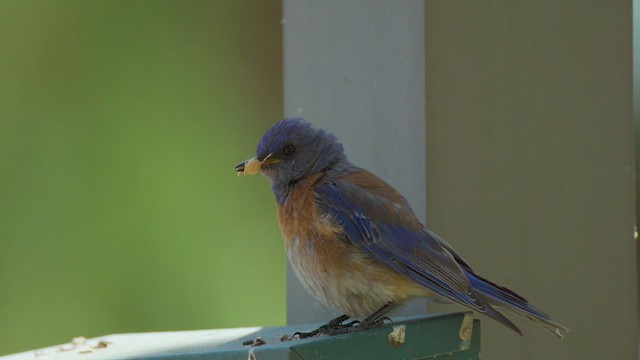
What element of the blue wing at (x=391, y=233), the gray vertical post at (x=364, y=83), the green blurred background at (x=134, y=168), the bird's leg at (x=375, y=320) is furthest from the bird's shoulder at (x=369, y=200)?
the green blurred background at (x=134, y=168)

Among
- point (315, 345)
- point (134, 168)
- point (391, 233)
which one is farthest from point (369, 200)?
point (134, 168)

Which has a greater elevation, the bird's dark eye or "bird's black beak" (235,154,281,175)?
the bird's dark eye

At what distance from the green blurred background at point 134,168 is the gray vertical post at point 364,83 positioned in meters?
1.88

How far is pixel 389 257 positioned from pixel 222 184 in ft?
8.40

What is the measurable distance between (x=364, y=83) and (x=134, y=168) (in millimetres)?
2408

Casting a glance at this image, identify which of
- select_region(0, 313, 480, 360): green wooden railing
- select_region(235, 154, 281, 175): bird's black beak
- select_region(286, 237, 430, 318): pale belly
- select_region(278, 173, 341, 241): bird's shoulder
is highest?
select_region(235, 154, 281, 175): bird's black beak

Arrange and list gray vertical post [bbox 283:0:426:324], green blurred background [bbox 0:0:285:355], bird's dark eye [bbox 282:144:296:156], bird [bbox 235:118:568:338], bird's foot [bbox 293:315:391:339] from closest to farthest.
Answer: bird's foot [bbox 293:315:391:339] → bird [bbox 235:118:568:338] → gray vertical post [bbox 283:0:426:324] → bird's dark eye [bbox 282:144:296:156] → green blurred background [bbox 0:0:285:355]

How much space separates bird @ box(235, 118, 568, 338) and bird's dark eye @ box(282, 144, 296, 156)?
168 mm

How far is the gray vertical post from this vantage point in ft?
9.42

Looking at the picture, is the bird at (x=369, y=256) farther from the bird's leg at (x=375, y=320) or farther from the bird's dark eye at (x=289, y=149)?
the bird's dark eye at (x=289, y=149)

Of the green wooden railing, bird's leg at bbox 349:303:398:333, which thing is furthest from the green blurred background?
bird's leg at bbox 349:303:398:333

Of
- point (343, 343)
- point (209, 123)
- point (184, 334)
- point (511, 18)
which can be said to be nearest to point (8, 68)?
point (209, 123)

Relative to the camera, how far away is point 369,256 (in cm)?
272

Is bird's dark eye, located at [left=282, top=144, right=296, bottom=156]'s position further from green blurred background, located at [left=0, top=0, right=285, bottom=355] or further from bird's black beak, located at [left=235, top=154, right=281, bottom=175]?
green blurred background, located at [left=0, top=0, right=285, bottom=355]
